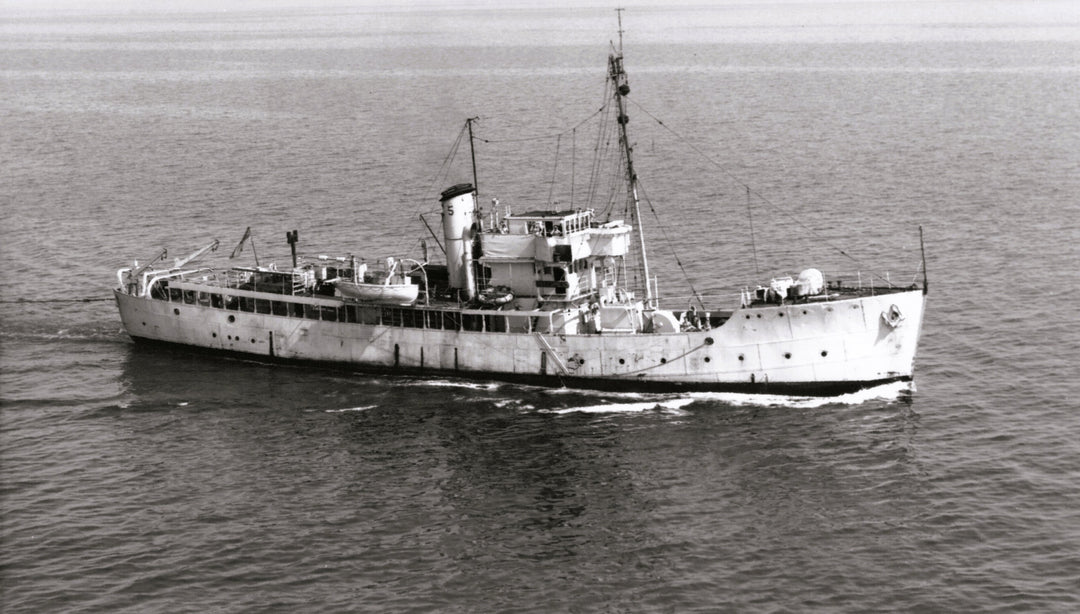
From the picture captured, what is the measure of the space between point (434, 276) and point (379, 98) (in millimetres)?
105222

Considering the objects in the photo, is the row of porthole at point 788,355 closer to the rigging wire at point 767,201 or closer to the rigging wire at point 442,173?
the rigging wire at point 767,201

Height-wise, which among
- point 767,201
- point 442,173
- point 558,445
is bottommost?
point 558,445

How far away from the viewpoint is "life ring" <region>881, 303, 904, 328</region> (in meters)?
58.8

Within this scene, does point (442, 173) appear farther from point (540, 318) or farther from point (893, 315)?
point (893, 315)

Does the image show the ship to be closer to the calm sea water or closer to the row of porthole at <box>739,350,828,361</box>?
the row of porthole at <box>739,350,828,361</box>

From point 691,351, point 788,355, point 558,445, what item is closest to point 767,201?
point 788,355

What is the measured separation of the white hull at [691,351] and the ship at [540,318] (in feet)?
0.20

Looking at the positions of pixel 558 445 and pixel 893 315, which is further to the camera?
pixel 893 315

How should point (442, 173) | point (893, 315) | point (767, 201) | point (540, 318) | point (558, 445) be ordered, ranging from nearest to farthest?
point (558, 445), point (893, 315), point (540, 318), point (767, 201), point (442, 173)

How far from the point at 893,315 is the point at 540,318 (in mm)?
17897

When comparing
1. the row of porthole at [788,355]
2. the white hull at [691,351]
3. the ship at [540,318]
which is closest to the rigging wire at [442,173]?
the ship at [540,318]

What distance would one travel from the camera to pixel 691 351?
6116cm

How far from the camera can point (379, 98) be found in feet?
563

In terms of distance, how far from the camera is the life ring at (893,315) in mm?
58844
